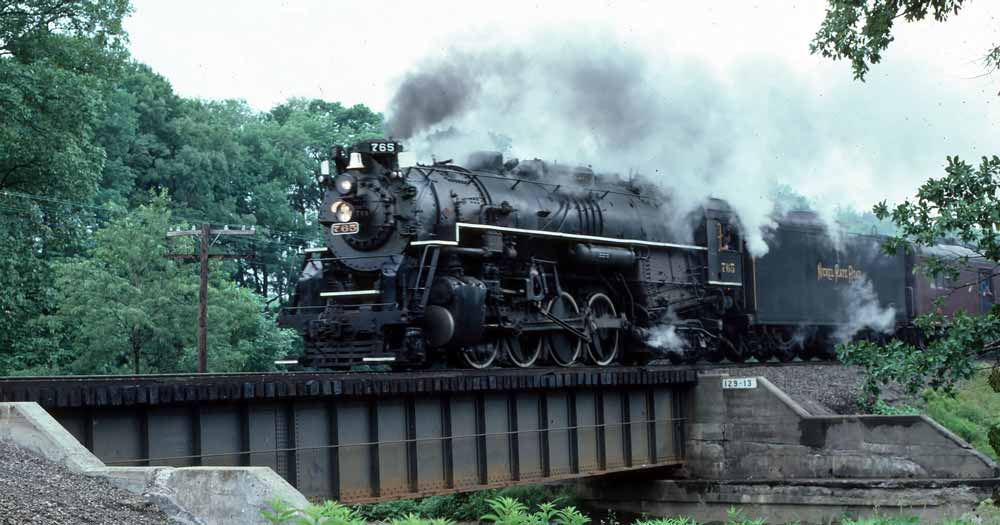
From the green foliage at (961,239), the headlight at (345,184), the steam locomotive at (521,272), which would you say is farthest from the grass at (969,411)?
the headlight at (345,184)

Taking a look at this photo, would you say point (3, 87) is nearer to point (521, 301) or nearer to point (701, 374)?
point (521, 301)

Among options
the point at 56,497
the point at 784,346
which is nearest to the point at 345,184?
the point at 56,497

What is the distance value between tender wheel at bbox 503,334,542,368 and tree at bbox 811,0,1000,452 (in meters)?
7.31

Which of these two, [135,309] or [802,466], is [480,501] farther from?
[135,309]

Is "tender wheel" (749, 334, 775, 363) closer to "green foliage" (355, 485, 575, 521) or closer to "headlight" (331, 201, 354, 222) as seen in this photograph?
"green foliage" (355, 485, 575, 521)

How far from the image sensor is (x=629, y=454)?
23.0 m

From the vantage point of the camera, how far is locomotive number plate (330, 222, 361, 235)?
69.5ft

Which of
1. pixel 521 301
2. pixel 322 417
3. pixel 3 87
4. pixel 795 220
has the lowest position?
pixel 322 417

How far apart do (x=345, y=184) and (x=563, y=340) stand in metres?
5.43

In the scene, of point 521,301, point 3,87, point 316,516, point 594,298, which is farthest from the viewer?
point 3,87

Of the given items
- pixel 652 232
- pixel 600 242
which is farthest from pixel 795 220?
pixel 600 242

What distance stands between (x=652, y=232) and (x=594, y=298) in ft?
9.23

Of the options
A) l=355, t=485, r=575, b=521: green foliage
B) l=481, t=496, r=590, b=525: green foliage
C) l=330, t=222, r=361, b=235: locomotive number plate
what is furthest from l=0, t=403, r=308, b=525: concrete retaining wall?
l=355, t=485, r=575, b=521: green foliage

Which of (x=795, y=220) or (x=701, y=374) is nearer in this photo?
(x=701, y=374)
